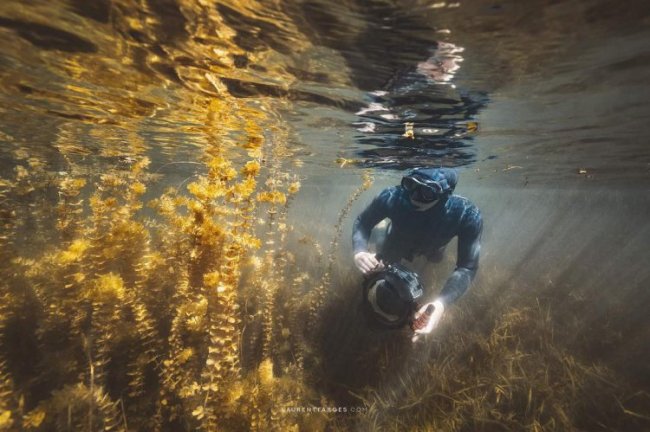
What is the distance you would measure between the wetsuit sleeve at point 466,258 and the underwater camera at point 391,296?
0.98 meters

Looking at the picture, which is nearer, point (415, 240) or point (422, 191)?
point (422, 191)

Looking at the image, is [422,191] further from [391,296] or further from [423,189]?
[391,296]

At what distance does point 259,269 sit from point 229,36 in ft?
13.2

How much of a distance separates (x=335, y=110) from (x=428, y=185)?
3081mm

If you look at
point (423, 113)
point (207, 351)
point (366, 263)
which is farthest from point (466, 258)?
point (207, 351)

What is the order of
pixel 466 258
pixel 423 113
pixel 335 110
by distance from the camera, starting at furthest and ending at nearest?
1. pixel 335 110
2. pixel 423 113
3. pixel 466 258

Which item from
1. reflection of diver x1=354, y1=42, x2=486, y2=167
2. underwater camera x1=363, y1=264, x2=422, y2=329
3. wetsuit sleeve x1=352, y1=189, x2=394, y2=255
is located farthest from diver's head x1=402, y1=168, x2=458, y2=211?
underwater camera x1=363, y1=264, x2=422, y2=329

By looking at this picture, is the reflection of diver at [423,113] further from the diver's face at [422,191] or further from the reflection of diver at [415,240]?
the diver's face at [422,191]

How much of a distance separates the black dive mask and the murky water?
5.74 ft

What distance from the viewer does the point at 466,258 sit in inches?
273

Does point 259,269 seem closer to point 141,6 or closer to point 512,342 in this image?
point 141,6

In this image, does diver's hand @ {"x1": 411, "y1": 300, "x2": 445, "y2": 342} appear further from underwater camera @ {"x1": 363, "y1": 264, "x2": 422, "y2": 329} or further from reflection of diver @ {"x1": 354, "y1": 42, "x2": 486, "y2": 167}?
reflection of diver @ {"x1": 354, "y1": 42, "x2": 486, "y2": 167}

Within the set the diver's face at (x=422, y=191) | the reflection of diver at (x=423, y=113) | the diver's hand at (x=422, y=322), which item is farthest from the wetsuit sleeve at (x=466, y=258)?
the reflection of diver at (x=423, y=113)

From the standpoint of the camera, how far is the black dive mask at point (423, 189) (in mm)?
7012
